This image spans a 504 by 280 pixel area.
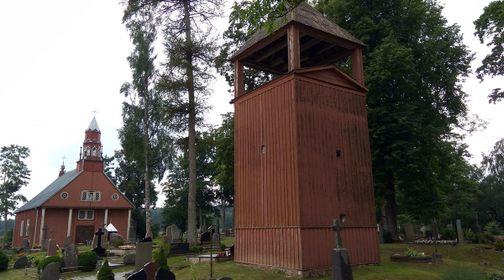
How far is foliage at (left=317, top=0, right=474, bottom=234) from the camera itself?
18.8 m

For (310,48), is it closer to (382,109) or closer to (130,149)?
(382,109)

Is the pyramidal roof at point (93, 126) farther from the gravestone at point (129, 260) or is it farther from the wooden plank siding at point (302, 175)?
the wooden plank siding at point (302, 175)

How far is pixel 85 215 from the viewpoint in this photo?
41.8 meters

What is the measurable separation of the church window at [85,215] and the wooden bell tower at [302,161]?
31030 millimetres

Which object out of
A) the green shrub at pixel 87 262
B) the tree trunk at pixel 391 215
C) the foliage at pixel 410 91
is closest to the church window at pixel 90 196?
the green shrub at pixel 87 262

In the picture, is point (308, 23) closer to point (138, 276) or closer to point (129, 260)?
point (138, 276)

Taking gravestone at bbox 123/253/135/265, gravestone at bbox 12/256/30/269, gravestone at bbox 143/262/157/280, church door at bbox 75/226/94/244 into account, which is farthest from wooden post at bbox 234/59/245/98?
church door at bbox 75/226/94/244

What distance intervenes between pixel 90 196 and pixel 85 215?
195 centimetres

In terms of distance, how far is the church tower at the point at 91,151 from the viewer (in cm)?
4350

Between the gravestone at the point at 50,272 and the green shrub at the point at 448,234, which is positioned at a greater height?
the green shrub at the point at 448,234

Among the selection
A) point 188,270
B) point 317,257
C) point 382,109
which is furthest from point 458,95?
point 188,270

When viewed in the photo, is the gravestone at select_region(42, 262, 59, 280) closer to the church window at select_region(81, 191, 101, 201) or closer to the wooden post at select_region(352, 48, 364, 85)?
the wooden post at select_region(352, 48, 364, 85)

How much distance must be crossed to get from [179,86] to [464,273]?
1681 centimetres

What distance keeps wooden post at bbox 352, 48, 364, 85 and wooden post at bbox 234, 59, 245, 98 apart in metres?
4.42
